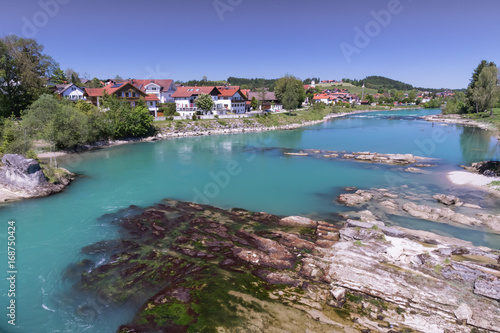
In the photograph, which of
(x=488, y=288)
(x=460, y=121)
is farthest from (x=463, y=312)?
(x=460, y=121)

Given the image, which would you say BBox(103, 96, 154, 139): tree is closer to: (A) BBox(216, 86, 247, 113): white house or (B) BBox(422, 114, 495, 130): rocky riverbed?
(A) BBox(216, 86, 247, 113): white house

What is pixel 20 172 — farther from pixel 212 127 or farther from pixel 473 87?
pixel 473 87

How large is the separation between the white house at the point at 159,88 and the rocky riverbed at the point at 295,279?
68.6 metres

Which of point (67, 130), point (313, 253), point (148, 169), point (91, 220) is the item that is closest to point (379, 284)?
point (313, 253)

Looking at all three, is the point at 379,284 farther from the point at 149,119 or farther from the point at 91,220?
the point at 149,119

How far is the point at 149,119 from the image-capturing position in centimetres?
5294

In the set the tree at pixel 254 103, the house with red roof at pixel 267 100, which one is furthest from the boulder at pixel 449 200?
the house with red roof at pixel 267 100

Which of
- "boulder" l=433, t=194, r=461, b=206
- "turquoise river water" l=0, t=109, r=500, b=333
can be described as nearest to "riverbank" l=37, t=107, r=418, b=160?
"turquoise river water" l=0, t=109, r=500, b=333

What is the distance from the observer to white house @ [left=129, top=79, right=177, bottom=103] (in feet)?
255

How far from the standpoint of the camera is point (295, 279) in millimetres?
12430

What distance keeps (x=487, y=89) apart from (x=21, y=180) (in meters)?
97.8

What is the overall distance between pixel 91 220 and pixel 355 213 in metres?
19.0

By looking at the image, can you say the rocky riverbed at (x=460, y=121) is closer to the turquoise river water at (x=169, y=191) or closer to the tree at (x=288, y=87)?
the turquoise river water at (x=169, y=191)

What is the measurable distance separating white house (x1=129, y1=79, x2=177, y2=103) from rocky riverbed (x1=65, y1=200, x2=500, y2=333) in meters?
68.6
